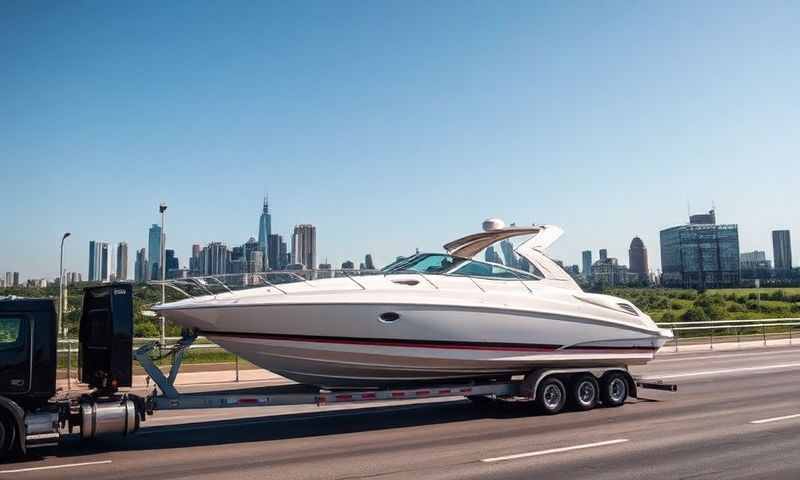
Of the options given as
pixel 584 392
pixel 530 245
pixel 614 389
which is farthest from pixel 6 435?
pixel 614 389

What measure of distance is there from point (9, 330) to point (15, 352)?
1.05 ft

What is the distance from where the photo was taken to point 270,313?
10125mm

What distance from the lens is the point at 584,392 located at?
1273 centimetres

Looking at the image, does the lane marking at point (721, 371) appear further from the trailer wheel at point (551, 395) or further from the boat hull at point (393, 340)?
the trailer wheel at point (551, 395)

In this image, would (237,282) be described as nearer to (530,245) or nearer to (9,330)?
(9,330)

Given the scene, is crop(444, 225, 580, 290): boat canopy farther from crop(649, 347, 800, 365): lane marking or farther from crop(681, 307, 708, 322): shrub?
crop(681, 307, 708, 322): shrub

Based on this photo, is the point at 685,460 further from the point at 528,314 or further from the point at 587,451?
the point at 528,314

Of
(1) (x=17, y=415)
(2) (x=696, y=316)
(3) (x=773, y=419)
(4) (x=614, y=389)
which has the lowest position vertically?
(3) (x=773, y=419)

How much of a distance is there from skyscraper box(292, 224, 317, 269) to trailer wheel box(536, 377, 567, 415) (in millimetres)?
11737

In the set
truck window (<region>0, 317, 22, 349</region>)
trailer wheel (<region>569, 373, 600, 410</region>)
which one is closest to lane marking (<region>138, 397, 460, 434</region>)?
trailer wheel (<region>569, 373, 600, 410</region>)

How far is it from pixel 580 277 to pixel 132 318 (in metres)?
10.5

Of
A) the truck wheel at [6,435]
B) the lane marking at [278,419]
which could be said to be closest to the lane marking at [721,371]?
the lane marking at [278,419]

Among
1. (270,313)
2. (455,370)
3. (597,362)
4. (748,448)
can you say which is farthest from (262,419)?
(748,448)

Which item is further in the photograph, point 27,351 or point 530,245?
point 530,245
